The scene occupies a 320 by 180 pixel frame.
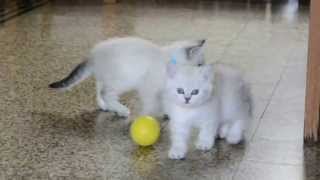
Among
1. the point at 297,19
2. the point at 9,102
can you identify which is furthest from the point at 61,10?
the point at 9,102

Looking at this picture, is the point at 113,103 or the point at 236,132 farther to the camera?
the point at 113,103

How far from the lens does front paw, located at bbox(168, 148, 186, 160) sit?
6.92 ft

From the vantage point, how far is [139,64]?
2.38 m

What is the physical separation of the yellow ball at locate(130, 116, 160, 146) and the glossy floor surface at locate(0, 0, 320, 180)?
0.11 ft

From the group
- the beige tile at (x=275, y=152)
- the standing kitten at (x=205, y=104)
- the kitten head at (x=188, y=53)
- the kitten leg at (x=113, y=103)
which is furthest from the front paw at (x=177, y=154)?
the kitten leg at (x=113, y=103)

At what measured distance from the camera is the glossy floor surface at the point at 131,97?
6.77 feet

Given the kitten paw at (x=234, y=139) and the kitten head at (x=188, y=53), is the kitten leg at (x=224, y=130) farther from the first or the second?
the kitten head at (x=188, y=53)

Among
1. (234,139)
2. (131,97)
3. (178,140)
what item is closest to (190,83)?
(178,140)

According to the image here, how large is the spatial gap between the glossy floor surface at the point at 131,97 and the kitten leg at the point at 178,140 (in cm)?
3

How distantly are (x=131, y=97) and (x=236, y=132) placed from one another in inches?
27.2

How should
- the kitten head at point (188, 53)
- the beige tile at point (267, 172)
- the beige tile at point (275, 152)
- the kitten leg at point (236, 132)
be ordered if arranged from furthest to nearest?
1. the kitten head at point (188, 53)
2. the kitten leg at point (236, 132)
3. the beige tile at point (275, 152)
4. the beige tile at point (267, 172)

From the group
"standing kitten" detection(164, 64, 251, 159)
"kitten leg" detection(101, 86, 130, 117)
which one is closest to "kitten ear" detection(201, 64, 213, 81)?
"standing kitten" detection(164, 64, 251, 159)

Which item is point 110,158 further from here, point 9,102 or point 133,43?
point 9,102

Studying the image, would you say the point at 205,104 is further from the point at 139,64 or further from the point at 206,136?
the point at 139,64
